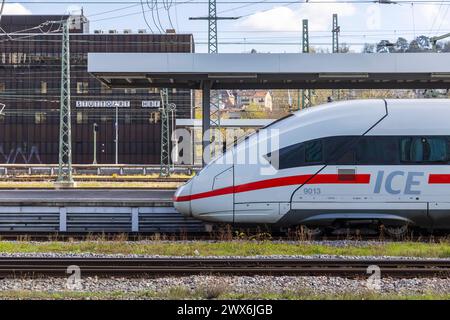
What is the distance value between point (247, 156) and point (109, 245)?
3.74 m

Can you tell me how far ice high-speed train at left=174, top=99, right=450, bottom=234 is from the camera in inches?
534

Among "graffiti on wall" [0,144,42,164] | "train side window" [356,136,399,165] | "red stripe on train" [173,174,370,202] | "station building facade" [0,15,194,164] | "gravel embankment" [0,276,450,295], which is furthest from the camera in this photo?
"graffiti on wall" [0,144,42,164]

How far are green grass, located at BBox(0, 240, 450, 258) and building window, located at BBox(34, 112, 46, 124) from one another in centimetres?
5746

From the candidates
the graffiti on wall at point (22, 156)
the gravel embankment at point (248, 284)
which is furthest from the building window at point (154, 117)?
the gravel embankment at point (248, 284)

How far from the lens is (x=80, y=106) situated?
6694cm

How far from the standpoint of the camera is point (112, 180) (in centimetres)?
3616

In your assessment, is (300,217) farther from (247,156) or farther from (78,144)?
(78,144)

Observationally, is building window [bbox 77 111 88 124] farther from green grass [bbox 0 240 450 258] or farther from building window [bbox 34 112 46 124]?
green grass [bbox 0 240 450 258]

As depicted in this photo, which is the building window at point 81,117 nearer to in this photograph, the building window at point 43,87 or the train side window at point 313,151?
the building window at point 43,87

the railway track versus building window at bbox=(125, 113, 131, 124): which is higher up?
building window at bbox=(125, 113, 131, 124)

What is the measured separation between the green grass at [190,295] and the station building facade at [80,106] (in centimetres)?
Result: 5912

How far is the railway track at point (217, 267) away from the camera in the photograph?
996 centimetres

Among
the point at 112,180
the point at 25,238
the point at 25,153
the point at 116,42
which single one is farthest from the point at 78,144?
the point at 25,238

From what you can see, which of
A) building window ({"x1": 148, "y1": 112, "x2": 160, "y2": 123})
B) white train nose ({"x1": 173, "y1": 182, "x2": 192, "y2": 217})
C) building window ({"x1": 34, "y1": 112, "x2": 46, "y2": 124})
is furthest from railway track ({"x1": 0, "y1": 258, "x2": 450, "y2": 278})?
building window ({"x1": 34, "y1": 112, "x2": 46, "y2": 124})
